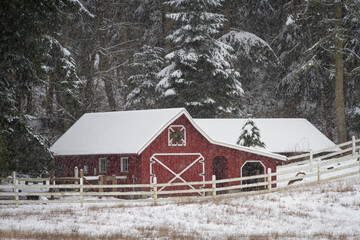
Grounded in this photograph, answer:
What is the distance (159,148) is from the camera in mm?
33969

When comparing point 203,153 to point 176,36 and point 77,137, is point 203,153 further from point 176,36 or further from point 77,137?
point 176,36

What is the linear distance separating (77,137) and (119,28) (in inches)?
836

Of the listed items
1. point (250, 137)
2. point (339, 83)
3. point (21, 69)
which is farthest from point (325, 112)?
point (21, 69)

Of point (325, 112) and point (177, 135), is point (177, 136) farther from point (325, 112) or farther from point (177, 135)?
point (325, 112)

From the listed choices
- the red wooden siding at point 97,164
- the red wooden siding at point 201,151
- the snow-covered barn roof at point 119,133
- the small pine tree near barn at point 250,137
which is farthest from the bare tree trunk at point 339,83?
the red wooden siding at point 97,164

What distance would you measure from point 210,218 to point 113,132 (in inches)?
556

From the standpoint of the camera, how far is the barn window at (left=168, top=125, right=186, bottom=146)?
34344mm

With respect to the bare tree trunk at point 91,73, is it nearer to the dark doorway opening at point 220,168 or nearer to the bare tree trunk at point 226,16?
the bare tree trunk at point 226,16

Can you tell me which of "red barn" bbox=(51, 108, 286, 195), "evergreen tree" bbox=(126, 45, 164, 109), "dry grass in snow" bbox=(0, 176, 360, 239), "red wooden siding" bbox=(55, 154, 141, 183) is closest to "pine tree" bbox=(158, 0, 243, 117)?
"evergreen tree" bbox=(126, 45, 164, 109)

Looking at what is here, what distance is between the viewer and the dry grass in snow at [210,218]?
20.6 meters

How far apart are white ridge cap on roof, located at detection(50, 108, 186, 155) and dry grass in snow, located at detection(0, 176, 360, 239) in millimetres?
6738

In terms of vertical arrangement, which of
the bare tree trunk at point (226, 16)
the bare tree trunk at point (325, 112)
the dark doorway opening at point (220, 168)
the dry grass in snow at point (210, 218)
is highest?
the bare tree trunk at point (226, 16)

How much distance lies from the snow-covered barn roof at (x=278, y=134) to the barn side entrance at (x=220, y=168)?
4.45 meters

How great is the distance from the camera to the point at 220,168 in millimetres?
37188
